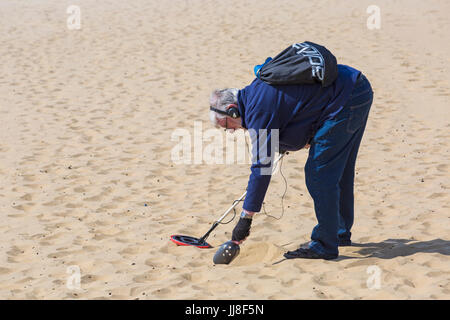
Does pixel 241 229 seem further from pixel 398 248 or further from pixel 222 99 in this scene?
pixel 398 248

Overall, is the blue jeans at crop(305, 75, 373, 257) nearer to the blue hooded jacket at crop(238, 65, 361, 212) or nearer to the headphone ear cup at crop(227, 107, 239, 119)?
the blue hooded jacket at crop(238, 65, 361, 212)

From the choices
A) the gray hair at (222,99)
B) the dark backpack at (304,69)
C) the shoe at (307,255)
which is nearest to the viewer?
the dark backpack at (304,69)

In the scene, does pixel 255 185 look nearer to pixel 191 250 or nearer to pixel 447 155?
pixel 191 250

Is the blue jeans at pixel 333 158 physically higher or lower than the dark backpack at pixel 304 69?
lower

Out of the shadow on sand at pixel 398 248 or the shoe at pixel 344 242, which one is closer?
the shadow on sand at pixel 398 248

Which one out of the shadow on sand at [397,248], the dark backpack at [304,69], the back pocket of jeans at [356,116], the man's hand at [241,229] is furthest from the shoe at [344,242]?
the dark backpack at [304,69]

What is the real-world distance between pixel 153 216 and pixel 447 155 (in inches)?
135

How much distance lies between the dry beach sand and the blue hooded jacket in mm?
746

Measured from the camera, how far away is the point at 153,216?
574 centimetres

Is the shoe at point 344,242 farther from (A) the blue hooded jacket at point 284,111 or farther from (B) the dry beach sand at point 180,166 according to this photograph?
(A) the blue hooded jacket at point 284,111

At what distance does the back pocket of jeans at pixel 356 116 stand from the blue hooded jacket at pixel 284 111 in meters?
0.09

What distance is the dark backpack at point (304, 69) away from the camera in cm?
400

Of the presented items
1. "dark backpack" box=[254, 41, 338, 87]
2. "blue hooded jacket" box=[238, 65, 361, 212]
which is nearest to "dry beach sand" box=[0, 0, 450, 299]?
"blue hooded jacket" box=[238, 65, 361, 212]

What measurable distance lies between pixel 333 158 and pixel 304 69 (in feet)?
2.05
